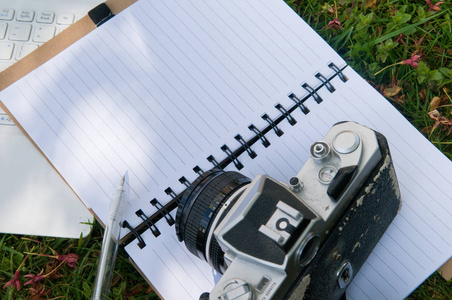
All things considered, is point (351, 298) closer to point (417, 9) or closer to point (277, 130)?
point (277, 130)

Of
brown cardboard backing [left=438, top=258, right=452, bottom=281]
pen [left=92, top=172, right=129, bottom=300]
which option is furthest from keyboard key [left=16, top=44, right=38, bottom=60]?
brown cardboard backing [left=438, top=258, right=452, bottom=281]

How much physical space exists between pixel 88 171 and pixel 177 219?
250 millimetres

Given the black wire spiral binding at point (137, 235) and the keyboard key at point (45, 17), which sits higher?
the keyboard key at point (45, 17)

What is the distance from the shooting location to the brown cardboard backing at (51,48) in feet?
3.43

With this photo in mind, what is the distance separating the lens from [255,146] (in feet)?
3.27

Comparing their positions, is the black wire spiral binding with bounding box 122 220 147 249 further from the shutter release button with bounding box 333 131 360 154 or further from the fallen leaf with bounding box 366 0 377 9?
the fallen leaf with bounding box 366 0 377 9

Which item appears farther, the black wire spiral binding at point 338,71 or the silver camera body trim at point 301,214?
the black wire spiral binding at point 338,71

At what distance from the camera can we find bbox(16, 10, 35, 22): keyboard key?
1.11 meters

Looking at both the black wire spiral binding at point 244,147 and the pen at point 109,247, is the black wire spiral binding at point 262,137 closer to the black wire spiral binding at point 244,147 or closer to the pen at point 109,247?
the black wire spiral binding at point 244,147

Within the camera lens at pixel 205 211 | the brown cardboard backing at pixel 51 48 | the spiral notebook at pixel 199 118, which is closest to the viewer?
the camera lens at pixel 205 211

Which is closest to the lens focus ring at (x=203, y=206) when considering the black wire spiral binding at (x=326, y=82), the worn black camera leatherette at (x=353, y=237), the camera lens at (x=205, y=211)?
the camera lens at (x=205, y=211)

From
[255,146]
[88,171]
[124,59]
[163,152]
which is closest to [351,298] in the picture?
[255,146]

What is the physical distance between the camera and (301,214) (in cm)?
67

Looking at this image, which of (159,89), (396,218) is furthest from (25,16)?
(396,218)
